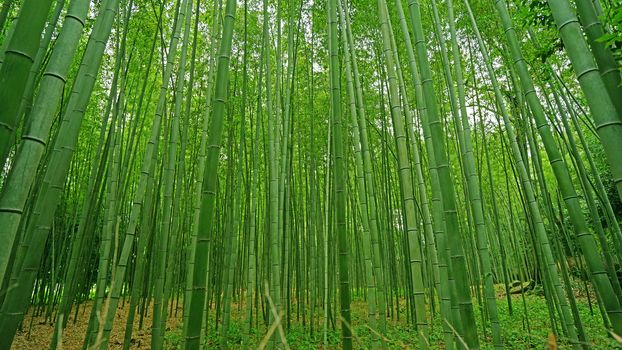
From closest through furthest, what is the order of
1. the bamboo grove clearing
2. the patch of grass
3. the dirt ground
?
the bamboo grove clearing
the patch of grass
the dirt ground

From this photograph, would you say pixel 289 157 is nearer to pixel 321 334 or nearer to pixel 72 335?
pixel 321 334

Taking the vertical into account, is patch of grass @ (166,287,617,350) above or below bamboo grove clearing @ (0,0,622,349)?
below

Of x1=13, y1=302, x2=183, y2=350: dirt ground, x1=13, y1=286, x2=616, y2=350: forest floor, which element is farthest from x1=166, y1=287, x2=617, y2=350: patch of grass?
x1=13, y1=302, x2=183, y2=350: dirt ground

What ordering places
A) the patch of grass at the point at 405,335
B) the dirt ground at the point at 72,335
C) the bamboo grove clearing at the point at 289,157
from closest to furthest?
the bamboo grove clearing at the point at 289,157
the patch of grass at the point at 405,335
the dirt ground at the point at 72,335

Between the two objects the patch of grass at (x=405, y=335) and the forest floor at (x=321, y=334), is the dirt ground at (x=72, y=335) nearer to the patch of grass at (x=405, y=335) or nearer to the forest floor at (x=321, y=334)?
the forest floor at (x=321, y=334)

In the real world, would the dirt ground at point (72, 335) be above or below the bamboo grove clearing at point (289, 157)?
below

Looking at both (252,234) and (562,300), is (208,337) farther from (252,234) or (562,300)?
(562,300)

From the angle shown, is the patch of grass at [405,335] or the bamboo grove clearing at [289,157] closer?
the bamboo grove clearing at [289,157]

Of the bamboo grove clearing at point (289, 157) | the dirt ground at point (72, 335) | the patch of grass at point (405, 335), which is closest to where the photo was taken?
the bamboo grove clearing at point (289, 157)

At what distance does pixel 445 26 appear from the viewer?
4.41 m

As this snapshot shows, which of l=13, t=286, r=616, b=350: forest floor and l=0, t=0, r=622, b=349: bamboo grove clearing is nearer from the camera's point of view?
l=0, t=0, r=622, b=349: bamboo grove clearing

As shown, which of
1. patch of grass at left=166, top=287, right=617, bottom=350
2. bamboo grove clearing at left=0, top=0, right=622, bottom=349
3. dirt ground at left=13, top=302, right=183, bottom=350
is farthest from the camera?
dirt ground at left=13, top=302, right=183, bottom=350

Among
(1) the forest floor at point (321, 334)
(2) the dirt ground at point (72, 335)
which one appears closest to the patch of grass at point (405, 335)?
(1) the forest floor at point (321, 334)

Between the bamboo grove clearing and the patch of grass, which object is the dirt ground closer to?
the bamboo grove clearing
